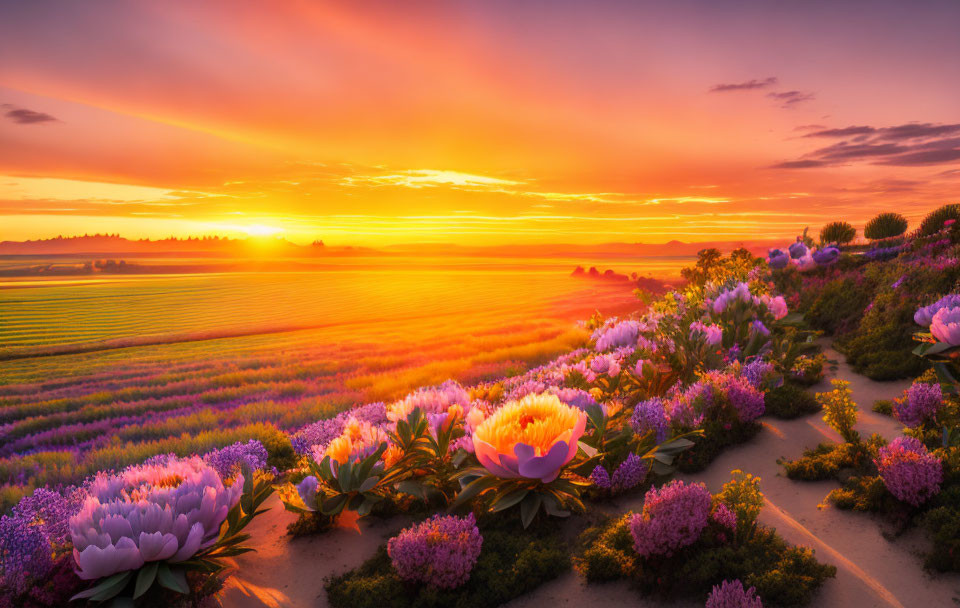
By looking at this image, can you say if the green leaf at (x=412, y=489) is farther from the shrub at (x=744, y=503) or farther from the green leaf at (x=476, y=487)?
the shrub at (x=744, y=503)

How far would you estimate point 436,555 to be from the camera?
3594 mm

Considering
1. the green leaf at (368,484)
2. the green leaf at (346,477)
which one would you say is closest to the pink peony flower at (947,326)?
the green leaf at (368,484)

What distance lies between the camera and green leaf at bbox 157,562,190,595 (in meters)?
3.17

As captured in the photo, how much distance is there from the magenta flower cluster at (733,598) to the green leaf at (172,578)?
323 cm

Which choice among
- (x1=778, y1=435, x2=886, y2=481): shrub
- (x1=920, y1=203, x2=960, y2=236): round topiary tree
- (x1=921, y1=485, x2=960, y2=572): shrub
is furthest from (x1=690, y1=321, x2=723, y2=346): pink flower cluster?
(x1=920, y1=203, x2=960, y2=236): round topiary tree

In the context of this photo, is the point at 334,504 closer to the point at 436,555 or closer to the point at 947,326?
the point at 436,555

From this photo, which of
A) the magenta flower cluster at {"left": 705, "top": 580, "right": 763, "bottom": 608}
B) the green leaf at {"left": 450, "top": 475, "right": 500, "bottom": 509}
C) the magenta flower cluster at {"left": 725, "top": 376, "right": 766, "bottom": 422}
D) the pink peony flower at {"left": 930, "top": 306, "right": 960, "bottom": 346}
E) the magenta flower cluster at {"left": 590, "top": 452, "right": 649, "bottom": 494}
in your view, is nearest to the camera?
the magenta flower cluster at {"left": 705, "top": 580, "right": 763, "bottom": 608}

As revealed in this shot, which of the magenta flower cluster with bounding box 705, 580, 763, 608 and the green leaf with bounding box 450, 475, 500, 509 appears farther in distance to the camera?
the green leaf with bounding box 450, 475, 500, 509

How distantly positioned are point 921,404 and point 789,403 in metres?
1.40

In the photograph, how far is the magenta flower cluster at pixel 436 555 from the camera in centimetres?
356

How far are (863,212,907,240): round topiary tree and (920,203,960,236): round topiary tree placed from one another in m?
4.05

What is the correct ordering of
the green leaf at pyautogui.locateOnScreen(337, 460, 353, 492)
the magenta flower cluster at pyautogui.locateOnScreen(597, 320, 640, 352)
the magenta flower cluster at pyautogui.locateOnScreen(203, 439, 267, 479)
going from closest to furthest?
the green leaf at pyautogui.locateOnScreen(337, 460, 353, 492), the magenta flower cluster at pyautogui.locateOnScreen(203, 439, 267, 479), the magenta flower cluster at pyautogui.locateOnScreen(597, 320, 640, 352)

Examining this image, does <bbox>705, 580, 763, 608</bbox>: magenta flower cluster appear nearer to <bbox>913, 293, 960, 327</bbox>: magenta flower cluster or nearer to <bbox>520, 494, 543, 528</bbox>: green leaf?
<bbox>520, 494, 543, 528</bbox>: green leaf

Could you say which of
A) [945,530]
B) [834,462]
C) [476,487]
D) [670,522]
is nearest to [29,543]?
[476,487]
